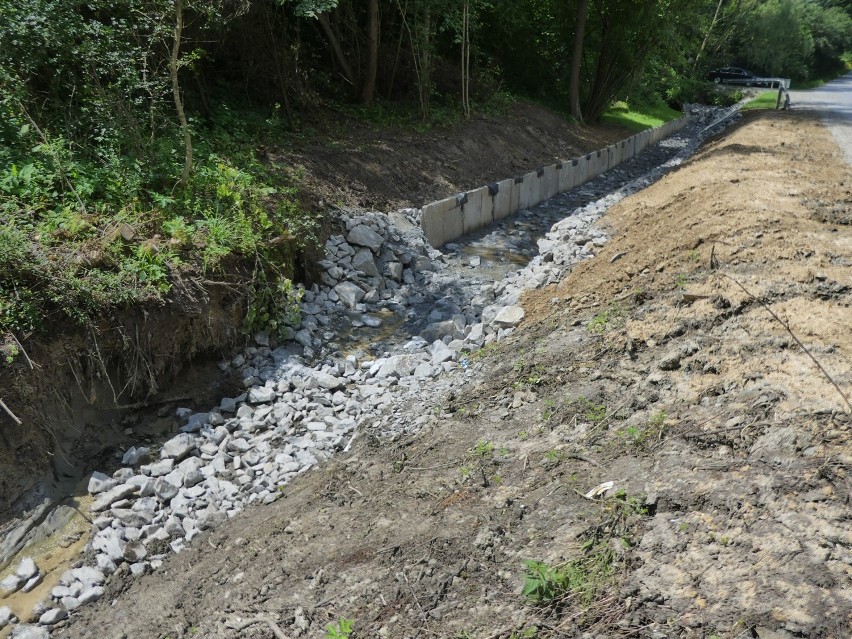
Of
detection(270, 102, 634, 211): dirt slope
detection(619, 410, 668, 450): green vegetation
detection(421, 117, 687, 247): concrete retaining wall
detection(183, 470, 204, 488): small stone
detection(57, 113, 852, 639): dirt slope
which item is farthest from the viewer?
detection(421, 117, 687, 247): concrete retaining wall

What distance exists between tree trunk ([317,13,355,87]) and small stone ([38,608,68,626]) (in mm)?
10989

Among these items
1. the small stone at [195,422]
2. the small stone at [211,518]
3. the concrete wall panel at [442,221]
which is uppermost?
the concrete wall panel at [442,221]

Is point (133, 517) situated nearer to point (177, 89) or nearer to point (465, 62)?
point (177, 89)

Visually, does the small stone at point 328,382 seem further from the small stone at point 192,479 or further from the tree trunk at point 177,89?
the tree trunk at point 177,89

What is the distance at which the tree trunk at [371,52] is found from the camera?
12.7m

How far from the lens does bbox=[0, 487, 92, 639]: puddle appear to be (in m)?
4.55

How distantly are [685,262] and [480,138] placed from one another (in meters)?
8.58

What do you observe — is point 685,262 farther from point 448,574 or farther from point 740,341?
point 448,574

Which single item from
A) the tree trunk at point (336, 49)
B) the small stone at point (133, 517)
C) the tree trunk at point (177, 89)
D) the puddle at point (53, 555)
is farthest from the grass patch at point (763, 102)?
the puddle at point (53, 555)

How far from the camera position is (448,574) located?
11.5 feet

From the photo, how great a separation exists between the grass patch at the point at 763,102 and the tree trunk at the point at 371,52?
60.2 ft

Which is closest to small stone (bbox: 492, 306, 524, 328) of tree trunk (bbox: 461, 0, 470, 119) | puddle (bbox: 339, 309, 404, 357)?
puddle (bbox: 339, 309, 404, 357)

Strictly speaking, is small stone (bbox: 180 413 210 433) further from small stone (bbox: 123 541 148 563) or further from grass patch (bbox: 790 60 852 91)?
grass patch (bbox: 790 60 852 91)

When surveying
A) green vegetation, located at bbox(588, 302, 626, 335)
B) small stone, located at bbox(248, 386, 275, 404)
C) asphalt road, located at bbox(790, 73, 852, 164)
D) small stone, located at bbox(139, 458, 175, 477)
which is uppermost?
asphalt road, located at bbox(790, 73, 852, 164)
